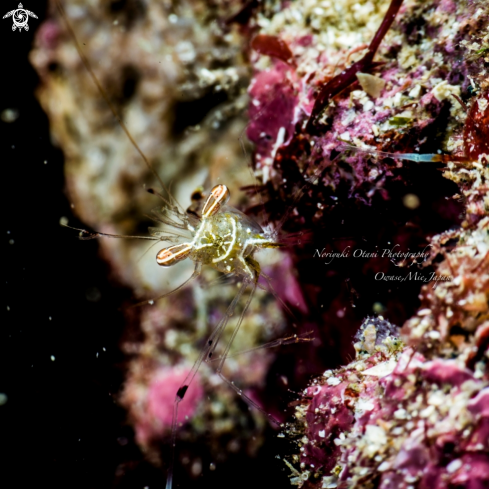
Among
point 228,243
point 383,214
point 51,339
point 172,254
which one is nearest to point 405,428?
point 383,214

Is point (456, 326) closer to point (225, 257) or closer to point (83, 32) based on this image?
point (225, 257)

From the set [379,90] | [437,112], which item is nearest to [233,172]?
[379,90]

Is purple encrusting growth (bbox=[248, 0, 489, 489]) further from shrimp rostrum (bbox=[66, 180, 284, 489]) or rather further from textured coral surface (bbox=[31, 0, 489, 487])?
shrimp rostrum (bbox=[66, 180, 284, 489])

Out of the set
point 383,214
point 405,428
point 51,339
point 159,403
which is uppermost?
point 383,214

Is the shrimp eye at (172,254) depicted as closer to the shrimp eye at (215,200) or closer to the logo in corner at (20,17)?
the shrimp eye at (215,200)

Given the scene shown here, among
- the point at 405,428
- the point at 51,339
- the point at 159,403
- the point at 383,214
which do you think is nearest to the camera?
the point at 405,428

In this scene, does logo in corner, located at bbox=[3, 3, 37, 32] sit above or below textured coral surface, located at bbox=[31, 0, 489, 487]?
above

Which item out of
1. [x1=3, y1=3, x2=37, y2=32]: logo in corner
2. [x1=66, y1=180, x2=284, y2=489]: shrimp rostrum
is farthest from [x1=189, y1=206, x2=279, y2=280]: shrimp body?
[x1=3, y1=3, x2=37, y2=32]: logo in corner

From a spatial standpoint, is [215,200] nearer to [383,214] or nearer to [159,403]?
[383,214]

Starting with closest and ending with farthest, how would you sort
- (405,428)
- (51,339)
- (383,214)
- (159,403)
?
(405,428), (383,214), (51,339), (159,403)
